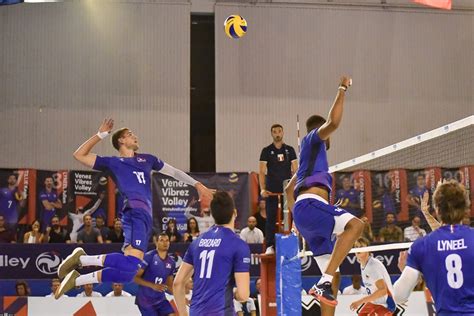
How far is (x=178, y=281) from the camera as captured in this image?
6484 millimetres

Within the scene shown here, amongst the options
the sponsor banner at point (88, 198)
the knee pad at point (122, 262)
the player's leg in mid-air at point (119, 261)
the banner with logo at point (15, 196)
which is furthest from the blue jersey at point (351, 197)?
the knee pad at point (122, 262)

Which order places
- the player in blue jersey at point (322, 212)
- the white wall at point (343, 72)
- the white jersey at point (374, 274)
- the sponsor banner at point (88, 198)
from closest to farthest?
the player in blue jersey at point (322, 212), the white jersey at point (374, 274), the sponsor banner at point (88, 198), the white wall at point (343, 72)

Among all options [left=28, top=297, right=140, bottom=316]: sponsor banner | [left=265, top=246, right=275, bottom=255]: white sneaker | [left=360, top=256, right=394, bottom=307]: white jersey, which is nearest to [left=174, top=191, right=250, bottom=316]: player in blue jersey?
[left=265, top=246, right=275, bottom=255]: white sneaker

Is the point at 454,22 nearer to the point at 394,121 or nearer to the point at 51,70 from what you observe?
the point at 394,121

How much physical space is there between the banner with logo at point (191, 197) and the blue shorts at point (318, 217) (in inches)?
457

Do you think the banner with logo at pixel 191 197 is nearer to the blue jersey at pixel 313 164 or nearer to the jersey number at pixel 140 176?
the jersey number at pixel 140 176

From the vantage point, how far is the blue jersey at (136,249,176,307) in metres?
11.5

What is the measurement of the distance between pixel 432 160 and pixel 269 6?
704 cm

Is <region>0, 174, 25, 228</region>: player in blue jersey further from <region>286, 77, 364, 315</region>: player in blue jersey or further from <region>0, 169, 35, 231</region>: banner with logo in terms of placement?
<region>286, 77, 364, 315</region>: player in blue jersey

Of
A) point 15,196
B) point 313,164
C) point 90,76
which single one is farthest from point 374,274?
point 90,76

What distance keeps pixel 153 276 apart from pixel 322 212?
5.55 metres

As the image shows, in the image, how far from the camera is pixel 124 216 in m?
9.25

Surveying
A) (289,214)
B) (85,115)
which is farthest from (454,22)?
(289,214)

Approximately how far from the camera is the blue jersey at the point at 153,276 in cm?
1155
